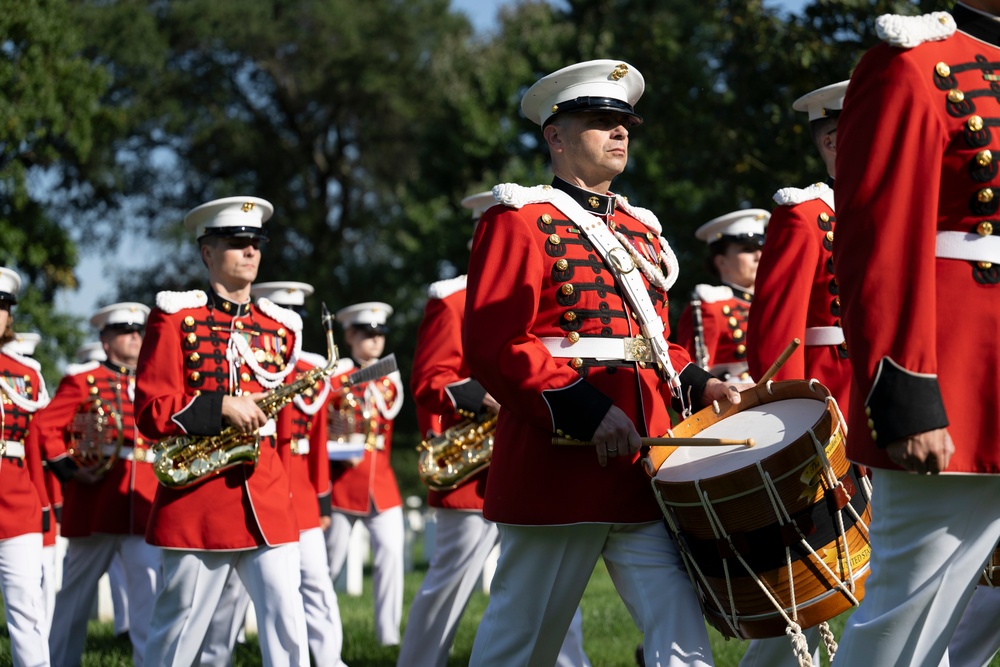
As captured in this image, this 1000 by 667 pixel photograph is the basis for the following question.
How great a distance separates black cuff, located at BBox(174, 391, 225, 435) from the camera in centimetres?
588

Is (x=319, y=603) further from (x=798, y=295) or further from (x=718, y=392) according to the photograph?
(x=718, y=392)

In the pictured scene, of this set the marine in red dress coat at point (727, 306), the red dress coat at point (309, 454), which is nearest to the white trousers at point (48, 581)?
the red dress coat at point (309, 454)

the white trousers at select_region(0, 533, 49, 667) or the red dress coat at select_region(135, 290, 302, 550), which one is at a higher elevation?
the red dress coat at select_region(135, 290, 302, 550)

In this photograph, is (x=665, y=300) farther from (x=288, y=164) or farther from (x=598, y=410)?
(x=288, y=164)

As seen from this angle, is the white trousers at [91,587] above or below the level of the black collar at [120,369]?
below

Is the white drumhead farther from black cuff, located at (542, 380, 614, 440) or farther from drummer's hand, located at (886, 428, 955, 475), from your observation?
drummer's hand, located at (886, 428, 955, 475)

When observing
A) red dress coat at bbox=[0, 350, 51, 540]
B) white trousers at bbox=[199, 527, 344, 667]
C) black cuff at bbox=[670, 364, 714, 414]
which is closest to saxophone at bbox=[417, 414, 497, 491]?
white trousers at bbox=[199, 527, 344, 667]

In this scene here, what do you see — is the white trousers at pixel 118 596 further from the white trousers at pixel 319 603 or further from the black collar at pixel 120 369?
the white trousers at pixel 319 603

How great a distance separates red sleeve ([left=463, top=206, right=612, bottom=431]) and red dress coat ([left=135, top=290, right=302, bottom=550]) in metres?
1.98

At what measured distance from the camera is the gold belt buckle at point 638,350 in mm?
4473

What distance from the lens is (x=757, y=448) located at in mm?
3986

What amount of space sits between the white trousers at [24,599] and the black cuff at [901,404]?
5.30 metres

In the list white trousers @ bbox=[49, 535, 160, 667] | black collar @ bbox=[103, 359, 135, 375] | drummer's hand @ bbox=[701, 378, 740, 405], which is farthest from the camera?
black collar @ bbox=[103, 359, 135, 375]

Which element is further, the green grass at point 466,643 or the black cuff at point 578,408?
the green grass at point 466,643
